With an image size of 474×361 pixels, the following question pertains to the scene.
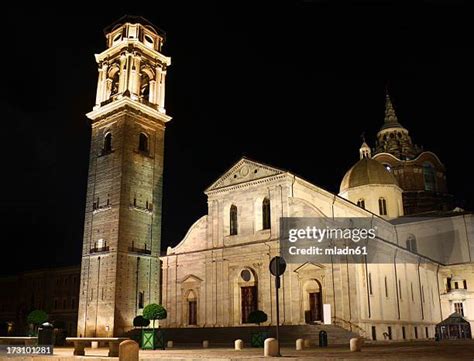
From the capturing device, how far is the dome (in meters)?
53.3

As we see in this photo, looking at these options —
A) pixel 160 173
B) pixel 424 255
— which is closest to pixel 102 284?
pixel 160 173

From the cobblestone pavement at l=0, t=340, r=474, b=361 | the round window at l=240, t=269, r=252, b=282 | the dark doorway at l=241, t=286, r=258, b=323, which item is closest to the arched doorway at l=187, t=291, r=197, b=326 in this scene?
the dark doorway at l=241, t=286, r=258, b=323

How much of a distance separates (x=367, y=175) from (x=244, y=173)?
731 inches

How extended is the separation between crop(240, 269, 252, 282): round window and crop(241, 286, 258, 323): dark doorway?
660 millimetres

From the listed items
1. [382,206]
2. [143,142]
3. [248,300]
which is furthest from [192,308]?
[382,206]

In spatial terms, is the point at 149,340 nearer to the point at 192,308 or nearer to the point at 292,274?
the point at 292,274

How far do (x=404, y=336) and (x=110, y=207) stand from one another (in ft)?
81.4

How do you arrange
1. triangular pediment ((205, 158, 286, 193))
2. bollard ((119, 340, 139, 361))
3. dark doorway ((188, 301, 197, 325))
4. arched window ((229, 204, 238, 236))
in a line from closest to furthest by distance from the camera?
bollard ((119, 340, 139, 361)), triangular pediment ((205, 158, 286, 193)), arched window ((229, 204, 238, 236)), dark doorway ((188, 301, 197, 325))

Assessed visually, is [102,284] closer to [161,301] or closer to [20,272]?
[161,301]

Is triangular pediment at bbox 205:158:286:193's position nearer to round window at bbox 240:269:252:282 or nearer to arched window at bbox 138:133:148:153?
round window at bbox 240:269:252:282

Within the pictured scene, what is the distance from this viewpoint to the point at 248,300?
37.9 metres

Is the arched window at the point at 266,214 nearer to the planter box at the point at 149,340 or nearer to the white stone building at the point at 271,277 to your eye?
the white stone building at the point at 271,277

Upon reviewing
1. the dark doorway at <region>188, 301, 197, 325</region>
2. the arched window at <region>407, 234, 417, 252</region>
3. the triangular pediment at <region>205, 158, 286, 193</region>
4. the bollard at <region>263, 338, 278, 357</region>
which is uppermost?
the triangular pediment at <region>205, 158, 286, 193</region>

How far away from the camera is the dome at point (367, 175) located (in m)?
53.3
